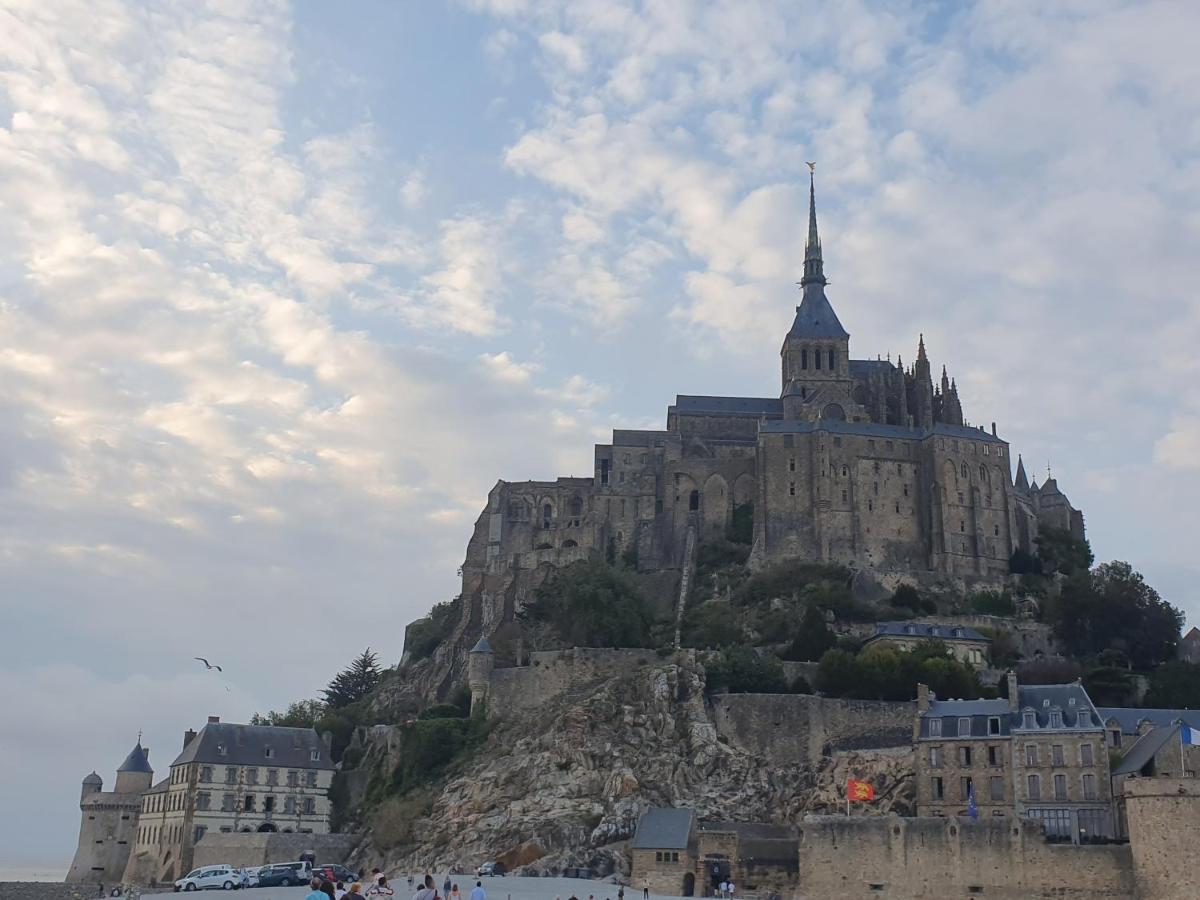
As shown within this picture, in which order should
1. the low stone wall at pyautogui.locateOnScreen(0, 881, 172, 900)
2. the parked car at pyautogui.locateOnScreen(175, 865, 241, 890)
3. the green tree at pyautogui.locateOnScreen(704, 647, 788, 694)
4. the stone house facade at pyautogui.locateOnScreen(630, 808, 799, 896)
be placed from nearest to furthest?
1. the parked car at pyautogui.locateOnScreen(175, 865, 241, 890)
2. the stone house facade at pyautogui.locateOnScreen(630, 808, 799, 896)
3. the low stone wall at pyautogui.locateOnScreen(0, 881, 172, 900)
4. the green tree at pyautogui.locateOnScreen(704, 647, 788, 694)

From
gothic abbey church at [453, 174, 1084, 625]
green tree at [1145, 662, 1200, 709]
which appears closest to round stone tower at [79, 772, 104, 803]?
gothic abbey church at [453, 174, 1084, 625]

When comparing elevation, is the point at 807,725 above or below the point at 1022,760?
above

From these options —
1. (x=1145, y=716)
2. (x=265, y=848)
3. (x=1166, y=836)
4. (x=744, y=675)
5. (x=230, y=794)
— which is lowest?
(x=265, y=848)

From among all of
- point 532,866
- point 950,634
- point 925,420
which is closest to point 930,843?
point 532,866

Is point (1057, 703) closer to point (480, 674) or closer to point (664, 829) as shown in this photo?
point (664, 829)

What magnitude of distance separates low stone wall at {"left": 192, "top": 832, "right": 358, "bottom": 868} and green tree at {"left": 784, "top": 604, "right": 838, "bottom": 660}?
23763 mm

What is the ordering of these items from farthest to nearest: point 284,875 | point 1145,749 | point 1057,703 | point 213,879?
point 1057,703, point 213,879, point 284,875, point 1145,749

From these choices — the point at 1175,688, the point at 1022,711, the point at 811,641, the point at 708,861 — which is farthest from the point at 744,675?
the point at 1175,688

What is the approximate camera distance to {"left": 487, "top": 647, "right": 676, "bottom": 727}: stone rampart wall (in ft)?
217

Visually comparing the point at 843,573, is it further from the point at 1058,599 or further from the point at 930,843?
the point at 930,843

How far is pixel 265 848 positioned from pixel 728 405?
51.7 metres

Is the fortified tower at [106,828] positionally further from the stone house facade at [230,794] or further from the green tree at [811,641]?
the green tree at [811,641]

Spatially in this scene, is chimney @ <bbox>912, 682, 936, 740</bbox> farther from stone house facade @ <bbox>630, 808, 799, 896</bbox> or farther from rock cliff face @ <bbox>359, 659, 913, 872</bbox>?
stone house facade @ <bbox>630, 808, 799, 896</bbox>

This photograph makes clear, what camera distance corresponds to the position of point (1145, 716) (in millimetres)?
55531
